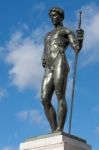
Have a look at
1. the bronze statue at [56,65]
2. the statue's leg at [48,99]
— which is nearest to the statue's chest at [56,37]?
the bronze statue at [56,65]

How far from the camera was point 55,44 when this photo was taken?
13648 millimetres

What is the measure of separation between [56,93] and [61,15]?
8.12 ft

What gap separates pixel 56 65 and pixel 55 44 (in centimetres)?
68

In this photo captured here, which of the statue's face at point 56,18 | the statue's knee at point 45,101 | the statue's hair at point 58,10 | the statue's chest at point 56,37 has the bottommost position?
the statue's knee at point 45,101

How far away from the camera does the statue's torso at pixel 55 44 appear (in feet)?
44.5

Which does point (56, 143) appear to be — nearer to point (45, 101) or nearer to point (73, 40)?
point (45, 101)

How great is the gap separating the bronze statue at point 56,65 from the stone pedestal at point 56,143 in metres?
0.47

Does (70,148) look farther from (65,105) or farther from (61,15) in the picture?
(61,15)

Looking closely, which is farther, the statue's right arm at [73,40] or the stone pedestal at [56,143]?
the statue's right arm at [73,40]

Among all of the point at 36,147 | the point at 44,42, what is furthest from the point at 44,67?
the point at 36,147

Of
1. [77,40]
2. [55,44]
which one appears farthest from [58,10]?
[77,40]

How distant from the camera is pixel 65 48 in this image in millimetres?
13703

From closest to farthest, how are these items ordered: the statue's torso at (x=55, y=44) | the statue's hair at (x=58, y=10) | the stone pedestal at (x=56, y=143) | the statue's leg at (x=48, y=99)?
the stone pedestal at (x=56, y=143), the statue's leg at (x=48, y=99), the statue's torso at (x=55, y=44), the statue's hair at (x=58, y=10)

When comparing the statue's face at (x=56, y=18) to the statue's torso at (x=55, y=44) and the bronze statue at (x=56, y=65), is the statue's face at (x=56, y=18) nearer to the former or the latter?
the bronze statue at (x=56, y=65)
